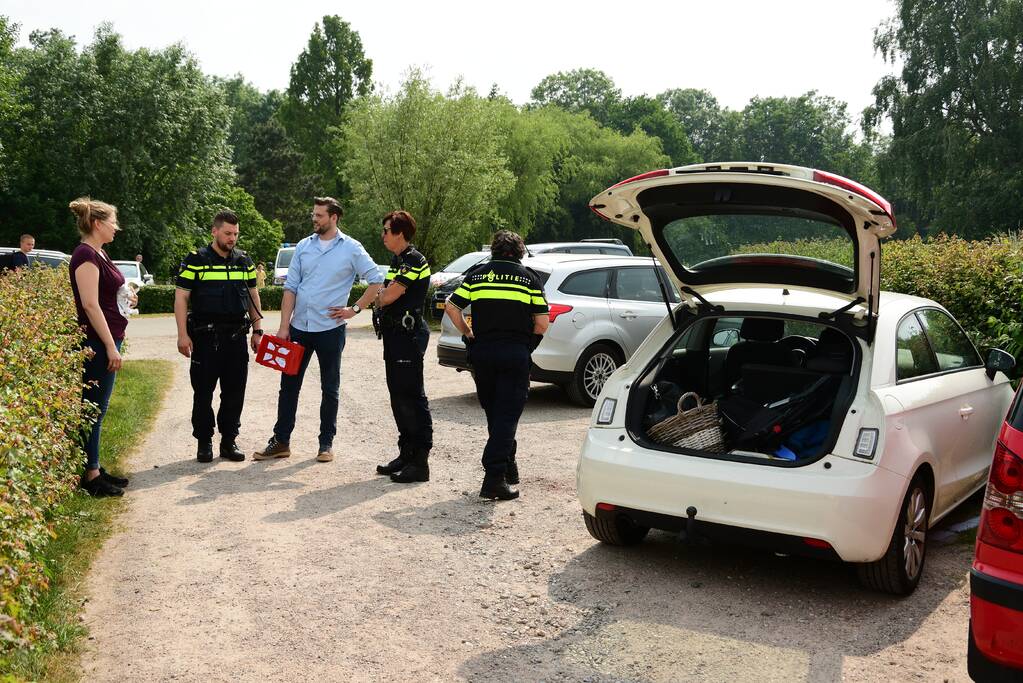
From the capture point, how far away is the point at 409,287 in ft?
→ 24.6

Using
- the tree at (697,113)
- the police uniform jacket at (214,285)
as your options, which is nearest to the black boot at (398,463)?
the police uniform jacket at (214,285)

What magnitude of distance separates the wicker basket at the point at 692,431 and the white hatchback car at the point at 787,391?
0.02 metres

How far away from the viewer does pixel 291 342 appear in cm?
801

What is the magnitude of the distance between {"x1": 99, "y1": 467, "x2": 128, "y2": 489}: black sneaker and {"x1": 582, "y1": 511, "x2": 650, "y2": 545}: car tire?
3.44 m

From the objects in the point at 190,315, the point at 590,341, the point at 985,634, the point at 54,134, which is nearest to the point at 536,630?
the point at 985,634

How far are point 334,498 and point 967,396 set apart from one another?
418cm

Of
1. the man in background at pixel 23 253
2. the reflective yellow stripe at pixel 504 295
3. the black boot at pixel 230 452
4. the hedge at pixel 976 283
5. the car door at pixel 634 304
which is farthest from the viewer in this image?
the man in background at pixel 23 253

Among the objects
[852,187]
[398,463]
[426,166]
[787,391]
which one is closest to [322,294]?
[398,463]

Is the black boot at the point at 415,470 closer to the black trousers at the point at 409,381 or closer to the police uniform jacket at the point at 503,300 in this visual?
the black trousers at the point at 409,381

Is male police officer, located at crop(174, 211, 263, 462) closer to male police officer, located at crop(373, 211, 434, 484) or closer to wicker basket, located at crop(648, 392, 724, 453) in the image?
male police officer, located at crop(373, 211, 434, 484)

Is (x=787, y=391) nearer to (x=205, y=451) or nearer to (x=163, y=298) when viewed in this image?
(x=205, y=451)

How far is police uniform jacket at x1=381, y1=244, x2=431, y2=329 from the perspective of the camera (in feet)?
24.5

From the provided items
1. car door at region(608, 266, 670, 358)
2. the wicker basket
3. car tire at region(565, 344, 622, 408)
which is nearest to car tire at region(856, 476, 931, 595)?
the wicker basket

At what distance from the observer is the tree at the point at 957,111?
4300 cm
